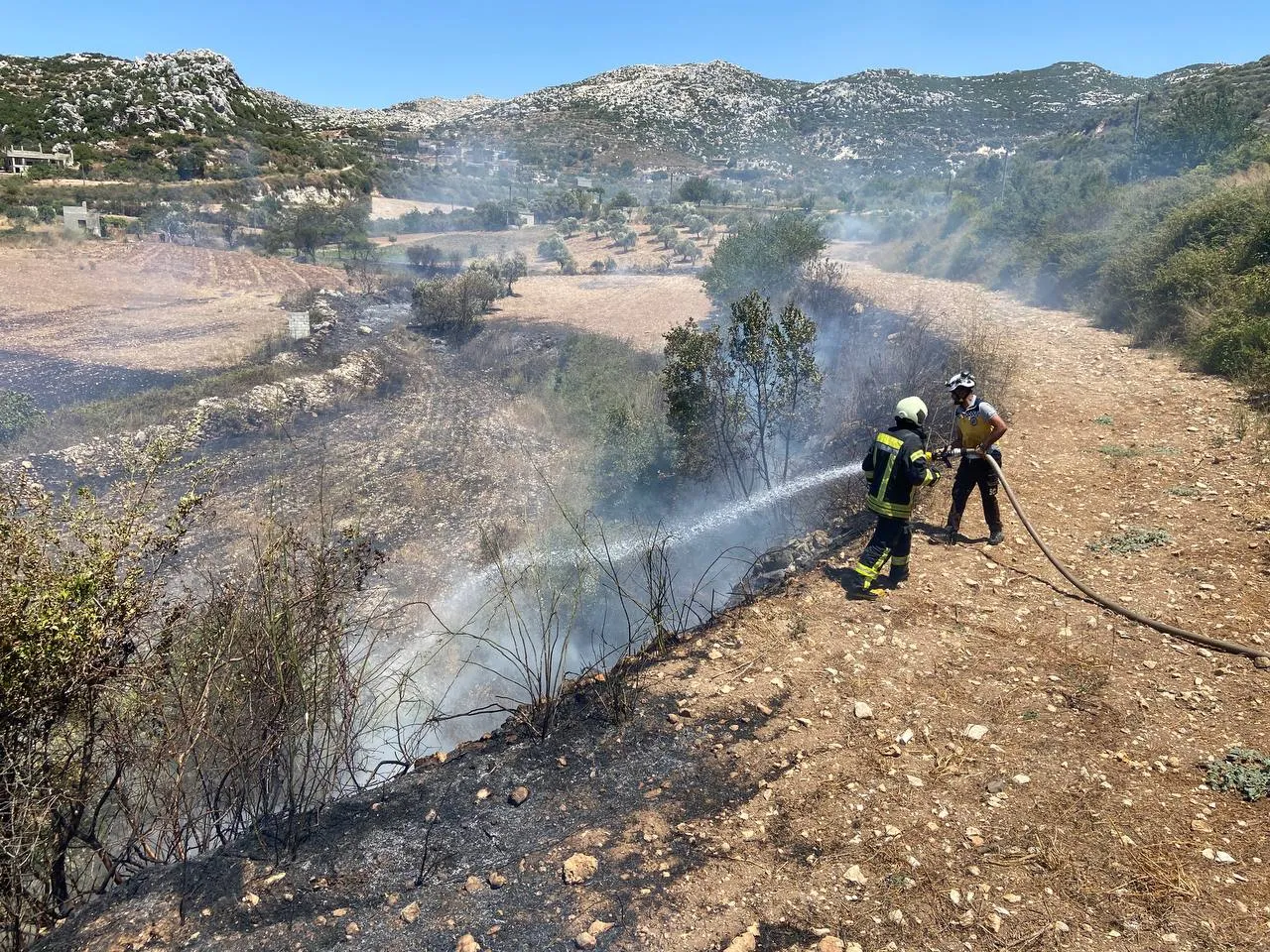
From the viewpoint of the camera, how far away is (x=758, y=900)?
315cm

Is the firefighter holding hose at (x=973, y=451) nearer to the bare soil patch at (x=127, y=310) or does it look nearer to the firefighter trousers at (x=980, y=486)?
the firefighter trousers at (x=980, y=486)

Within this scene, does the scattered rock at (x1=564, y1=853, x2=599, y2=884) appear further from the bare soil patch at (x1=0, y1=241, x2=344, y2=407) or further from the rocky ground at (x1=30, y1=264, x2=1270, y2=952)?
the bare soil patch at (x1=0, y1=241, x2=344, y2=407)

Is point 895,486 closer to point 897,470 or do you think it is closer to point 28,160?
point 897,470

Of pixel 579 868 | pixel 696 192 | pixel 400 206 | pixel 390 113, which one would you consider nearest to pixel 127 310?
pixel 579 868

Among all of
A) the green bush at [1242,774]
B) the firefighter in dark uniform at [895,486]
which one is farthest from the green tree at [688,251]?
the green bush at [1242,774]

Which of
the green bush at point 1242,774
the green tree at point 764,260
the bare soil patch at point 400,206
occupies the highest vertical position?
the bare soil patch at point 400,206

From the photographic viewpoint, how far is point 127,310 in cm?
1938

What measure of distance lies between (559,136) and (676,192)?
24.5m

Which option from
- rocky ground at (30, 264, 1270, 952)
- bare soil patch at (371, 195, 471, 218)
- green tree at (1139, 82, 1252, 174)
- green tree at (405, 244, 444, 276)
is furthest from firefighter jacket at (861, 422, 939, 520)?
bare soil patch at (371, 195, 471, 218)

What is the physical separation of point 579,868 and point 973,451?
4.63m

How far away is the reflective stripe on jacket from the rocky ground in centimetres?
78

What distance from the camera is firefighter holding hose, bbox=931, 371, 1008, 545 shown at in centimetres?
588

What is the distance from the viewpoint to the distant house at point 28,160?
38406mm

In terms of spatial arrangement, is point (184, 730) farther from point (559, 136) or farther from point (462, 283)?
point (559, 136)
